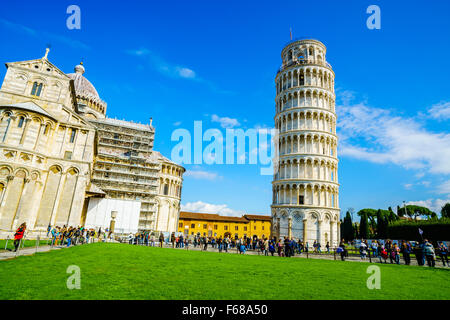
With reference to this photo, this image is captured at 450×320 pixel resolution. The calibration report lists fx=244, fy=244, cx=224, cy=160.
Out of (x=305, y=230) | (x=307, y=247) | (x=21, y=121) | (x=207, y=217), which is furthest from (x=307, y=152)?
(x=207, y=217)

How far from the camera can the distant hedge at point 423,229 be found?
37.2 meters

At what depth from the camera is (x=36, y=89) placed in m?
29.5

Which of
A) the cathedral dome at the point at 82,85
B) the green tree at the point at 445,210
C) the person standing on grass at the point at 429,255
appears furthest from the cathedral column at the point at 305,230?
the cathedral dome at the point at 82,85

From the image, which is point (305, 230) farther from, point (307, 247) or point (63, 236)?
point (63, 236)

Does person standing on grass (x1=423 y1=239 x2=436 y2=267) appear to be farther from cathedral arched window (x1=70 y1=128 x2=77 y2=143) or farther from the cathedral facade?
cathedral arched window (x1=70 y1=128 x2=77 y2=143)

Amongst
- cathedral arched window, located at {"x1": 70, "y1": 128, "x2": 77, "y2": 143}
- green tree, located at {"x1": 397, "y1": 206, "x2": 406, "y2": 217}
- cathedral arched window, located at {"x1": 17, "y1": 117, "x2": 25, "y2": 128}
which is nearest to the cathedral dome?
cathedral arched window, located at {"x1": 70, "y1": 128, "x2": 77, "y2": 143}

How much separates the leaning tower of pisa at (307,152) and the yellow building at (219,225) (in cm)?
3600

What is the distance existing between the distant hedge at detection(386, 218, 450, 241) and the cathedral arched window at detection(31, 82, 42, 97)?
59169 millimetres

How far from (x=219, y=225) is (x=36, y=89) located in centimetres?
5838

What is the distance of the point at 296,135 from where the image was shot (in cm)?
4209

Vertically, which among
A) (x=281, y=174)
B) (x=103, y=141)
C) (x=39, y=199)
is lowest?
(x=39, y=199)

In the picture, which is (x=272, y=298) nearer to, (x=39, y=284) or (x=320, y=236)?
(x=39, y=284)

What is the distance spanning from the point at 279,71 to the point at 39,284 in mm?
49101
